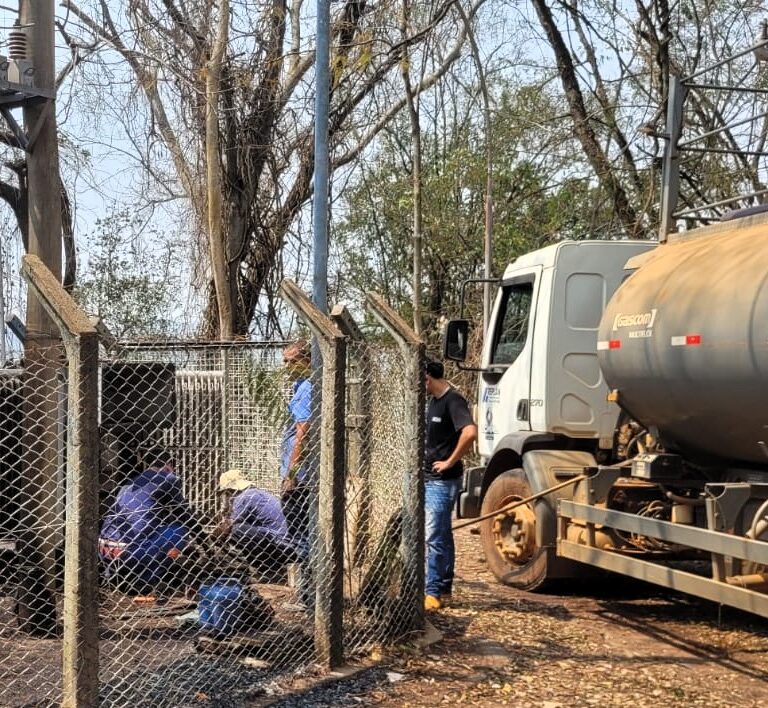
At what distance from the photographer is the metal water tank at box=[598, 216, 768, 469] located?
17.7 feet

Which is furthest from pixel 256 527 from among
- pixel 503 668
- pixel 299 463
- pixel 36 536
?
pixel 503 668

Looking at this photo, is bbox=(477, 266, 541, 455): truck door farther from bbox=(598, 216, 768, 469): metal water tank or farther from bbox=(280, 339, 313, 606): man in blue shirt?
bbox=(280, 339, 313, 606): man in blue shirt

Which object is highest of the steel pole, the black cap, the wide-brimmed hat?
the steel pole

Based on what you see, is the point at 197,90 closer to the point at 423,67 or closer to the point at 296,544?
the point at 423,67

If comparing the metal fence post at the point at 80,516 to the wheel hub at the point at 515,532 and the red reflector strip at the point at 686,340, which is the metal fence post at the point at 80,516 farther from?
the wheel hub at the point at 515,532

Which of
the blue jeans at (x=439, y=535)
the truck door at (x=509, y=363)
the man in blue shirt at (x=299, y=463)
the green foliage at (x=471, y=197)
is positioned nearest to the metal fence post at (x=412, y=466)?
the man in blue shirt at (x=299, y=463)

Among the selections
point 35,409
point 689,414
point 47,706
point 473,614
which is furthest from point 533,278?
point 47,706

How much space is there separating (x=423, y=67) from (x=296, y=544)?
10.4 m

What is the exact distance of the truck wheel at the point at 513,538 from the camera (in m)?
7.46

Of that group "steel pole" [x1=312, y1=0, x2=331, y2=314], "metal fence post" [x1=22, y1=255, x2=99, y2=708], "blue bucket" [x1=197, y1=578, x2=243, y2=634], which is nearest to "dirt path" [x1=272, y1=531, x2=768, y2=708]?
"blue bucket" [x1=197, y1=578, x2=243, y2=634]

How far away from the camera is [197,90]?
497 inches

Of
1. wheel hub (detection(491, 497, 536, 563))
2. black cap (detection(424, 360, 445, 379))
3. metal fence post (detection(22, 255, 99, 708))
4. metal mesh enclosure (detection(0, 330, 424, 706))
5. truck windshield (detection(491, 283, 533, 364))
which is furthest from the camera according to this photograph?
truck windshield (detection(491, 283, 533, 364))

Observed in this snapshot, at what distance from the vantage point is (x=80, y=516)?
3920mm

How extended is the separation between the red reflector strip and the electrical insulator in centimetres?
424
